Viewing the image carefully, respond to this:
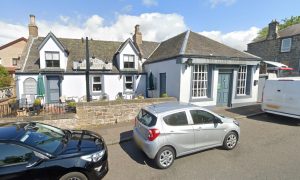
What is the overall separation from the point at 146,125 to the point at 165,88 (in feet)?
25.2

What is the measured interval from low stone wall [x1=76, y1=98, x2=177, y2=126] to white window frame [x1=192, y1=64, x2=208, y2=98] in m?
3.20

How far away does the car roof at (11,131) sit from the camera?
345 centimetres

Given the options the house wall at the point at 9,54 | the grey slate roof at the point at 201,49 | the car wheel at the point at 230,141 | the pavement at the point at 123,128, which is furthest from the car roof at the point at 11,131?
the house wall at the point at 9,54

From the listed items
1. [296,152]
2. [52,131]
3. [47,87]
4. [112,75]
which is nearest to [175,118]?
→ [52,131]

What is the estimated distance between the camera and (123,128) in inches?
317

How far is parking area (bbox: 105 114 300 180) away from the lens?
4.31m

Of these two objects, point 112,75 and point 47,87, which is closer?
point 47,87

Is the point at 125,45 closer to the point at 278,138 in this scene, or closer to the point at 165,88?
the point at 165,88

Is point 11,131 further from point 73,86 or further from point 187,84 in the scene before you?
point 73,86

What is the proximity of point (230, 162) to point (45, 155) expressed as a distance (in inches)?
191

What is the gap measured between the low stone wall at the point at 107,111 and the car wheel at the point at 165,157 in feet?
15.4

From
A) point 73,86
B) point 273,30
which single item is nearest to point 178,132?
point 73,86

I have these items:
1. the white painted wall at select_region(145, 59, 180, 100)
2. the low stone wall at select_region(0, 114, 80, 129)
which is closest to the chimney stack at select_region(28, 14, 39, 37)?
the white painted wall at select_region(145, 59, 180, 100)

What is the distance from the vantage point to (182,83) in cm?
1038
